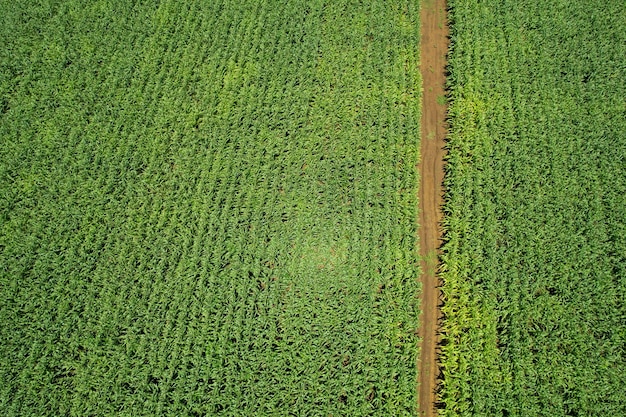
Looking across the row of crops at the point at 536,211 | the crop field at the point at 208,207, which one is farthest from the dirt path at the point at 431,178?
the crop field at the point at 208,207

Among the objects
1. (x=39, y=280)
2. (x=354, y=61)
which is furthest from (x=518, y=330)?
(x=39, y=280)

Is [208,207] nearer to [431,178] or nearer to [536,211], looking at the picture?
[431,178]

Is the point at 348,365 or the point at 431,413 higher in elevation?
the point at 348,365

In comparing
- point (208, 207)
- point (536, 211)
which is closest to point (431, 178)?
point (536, 211)

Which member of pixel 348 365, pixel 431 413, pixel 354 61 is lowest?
pixel 431 413

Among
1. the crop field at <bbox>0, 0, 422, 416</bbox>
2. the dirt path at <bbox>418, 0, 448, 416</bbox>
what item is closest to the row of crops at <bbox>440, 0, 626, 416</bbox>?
the dirt path at <bbox>418, 0, 448, 416</bbox>

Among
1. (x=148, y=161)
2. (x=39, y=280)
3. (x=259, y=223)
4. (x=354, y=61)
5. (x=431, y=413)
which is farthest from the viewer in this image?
(x=354, y=61)

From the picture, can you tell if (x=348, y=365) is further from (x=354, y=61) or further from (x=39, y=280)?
(x=354, y=61)
